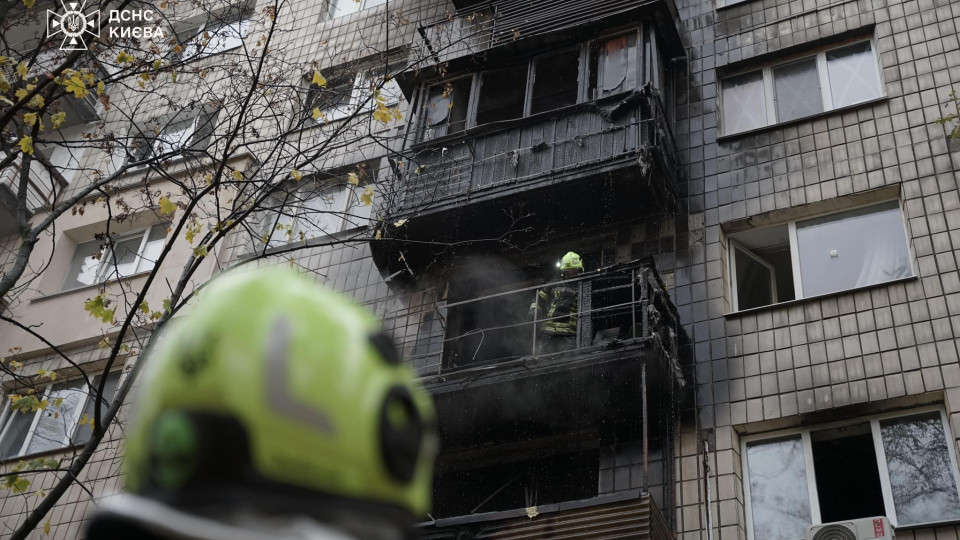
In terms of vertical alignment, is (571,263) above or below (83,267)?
below

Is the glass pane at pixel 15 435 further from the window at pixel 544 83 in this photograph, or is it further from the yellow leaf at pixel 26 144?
the yellow leaf at pixel 26 144

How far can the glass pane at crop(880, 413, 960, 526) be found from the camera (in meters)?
8.66

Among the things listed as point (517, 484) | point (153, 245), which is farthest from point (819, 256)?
point (153, 245)

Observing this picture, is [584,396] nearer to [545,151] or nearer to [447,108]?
[545,151]

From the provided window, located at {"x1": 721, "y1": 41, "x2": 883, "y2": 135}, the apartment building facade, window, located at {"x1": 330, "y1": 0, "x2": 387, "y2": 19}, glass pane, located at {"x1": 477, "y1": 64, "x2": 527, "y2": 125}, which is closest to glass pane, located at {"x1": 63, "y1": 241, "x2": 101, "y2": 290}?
the apartment building facade

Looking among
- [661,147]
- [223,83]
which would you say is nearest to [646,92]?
[661,147]

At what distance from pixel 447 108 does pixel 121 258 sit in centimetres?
663

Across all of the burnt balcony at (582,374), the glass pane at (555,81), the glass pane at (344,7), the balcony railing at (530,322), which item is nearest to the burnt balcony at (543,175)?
the balcony railing at (530,322)

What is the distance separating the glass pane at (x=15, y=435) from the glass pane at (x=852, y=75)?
12965 mm

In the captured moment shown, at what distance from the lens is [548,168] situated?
12398mm

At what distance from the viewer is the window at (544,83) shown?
13.1m

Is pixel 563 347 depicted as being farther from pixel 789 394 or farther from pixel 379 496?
pixel 379 496

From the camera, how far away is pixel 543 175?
12.3 m

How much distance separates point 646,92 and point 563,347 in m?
3.39
